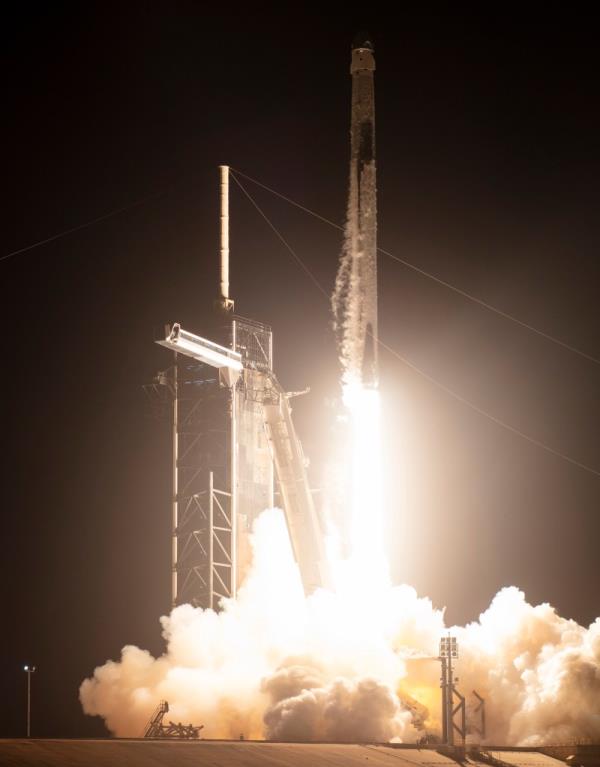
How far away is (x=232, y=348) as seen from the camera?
7825 centimetres

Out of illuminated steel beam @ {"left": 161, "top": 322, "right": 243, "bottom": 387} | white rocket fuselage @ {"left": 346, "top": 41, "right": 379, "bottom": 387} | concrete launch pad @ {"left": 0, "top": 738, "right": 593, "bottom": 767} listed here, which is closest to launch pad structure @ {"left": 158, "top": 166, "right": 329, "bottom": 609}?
illuminated steel beam @ {"left": 161, "top": 322, "right": 243, "bottom": 387}

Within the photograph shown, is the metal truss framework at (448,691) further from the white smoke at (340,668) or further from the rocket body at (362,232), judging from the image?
the rocket body at (362,232)

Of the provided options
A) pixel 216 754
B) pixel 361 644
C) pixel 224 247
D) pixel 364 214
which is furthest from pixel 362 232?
pixel 216 754

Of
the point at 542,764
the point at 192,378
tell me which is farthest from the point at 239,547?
the point at 542,764

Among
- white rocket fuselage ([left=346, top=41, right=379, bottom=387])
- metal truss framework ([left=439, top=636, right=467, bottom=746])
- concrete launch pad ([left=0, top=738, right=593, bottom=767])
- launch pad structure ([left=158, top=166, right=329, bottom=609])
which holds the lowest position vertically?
concrete launch pad ([left=0, top=738, right=593, bottom=767])

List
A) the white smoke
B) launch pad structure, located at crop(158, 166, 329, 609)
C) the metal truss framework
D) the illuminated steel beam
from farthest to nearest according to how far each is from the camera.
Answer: launch pad structure, located at crop(158, 166, 329, 609)
the illuminated steel beam
the white smoke
the metal truss framework

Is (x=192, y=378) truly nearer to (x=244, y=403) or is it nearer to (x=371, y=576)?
(x=244, y=403)

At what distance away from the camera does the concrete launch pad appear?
5369cm

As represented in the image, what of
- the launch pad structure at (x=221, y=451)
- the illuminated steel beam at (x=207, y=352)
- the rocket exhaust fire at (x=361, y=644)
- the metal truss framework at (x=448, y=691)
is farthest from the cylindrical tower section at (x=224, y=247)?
the metal truss framework at (x=448, y=691)

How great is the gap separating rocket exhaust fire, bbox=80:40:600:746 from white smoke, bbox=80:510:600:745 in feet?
0.21

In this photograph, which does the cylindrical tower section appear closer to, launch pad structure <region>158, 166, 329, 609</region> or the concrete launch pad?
launch pad structure <region>158, 166, 329, 609</region>

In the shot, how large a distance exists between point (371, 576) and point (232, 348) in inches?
497

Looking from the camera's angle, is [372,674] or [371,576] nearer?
[372,674]

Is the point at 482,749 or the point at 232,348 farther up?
the point at 232,348
